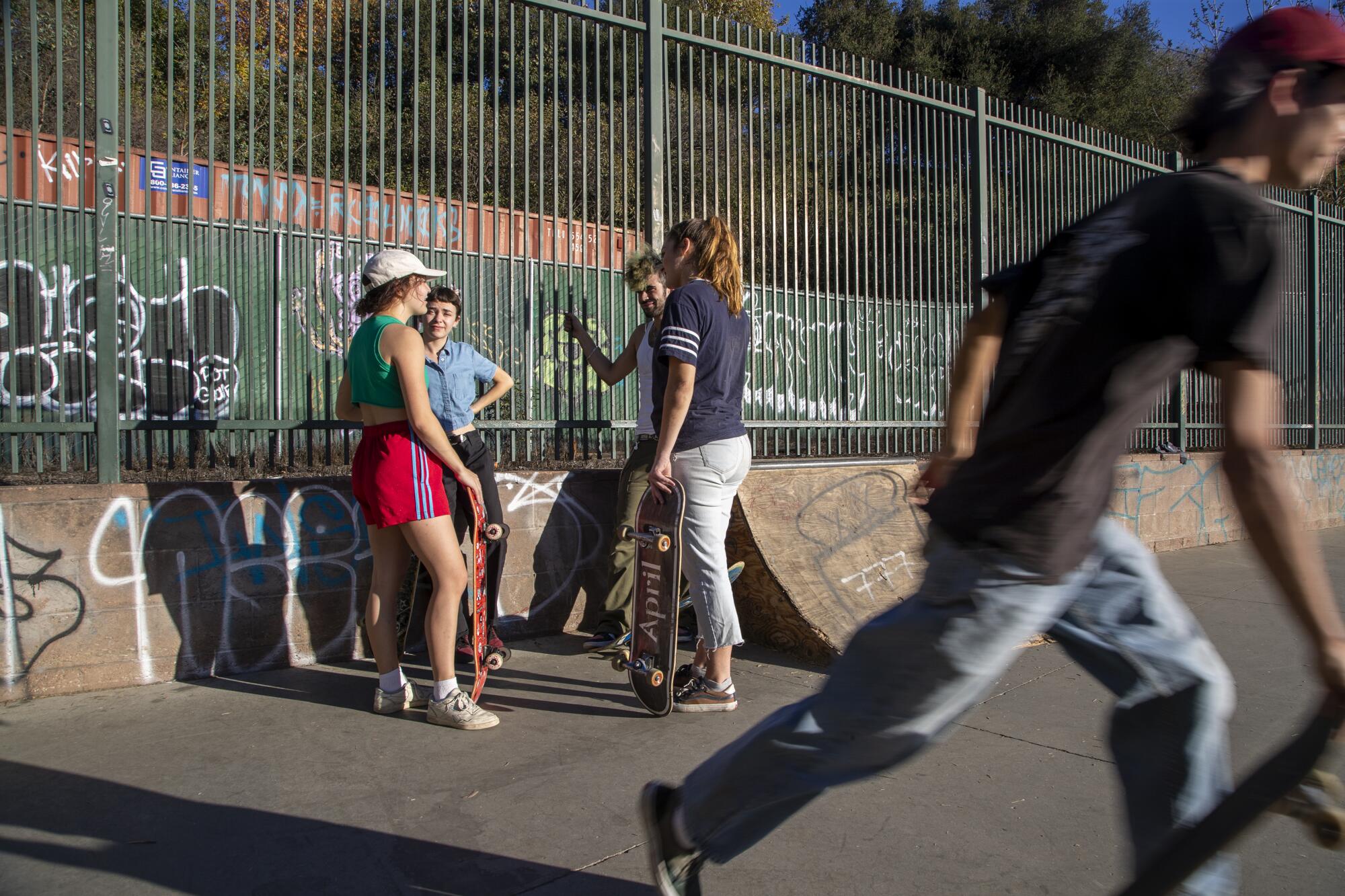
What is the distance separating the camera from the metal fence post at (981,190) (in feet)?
24.0

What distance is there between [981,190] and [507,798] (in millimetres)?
6073

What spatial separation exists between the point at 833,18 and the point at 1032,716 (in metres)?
24.8

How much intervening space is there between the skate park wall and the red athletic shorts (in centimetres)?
85

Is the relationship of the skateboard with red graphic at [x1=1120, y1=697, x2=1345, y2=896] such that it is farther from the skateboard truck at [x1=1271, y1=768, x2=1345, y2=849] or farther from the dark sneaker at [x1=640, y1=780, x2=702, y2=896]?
the dark sneaker at [x1=640, y1=780, x2=702, y2=896]

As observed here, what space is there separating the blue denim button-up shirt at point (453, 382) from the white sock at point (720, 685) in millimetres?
1640

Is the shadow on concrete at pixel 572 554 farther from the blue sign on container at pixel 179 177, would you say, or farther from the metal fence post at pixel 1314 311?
the metal fence post at pixel 1314 311

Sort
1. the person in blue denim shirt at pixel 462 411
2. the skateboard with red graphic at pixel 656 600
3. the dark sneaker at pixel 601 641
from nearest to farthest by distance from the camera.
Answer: the skateboard with red graphic at pixel 656 600 < the person in blue denim shirt at pixel 462 411 < the dark sneaker at pixel 601 641

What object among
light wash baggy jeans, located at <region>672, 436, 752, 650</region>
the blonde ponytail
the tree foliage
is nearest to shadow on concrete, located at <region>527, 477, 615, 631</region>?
light wash baggy jeans, located at <region>672, 436, 752, 650</region>

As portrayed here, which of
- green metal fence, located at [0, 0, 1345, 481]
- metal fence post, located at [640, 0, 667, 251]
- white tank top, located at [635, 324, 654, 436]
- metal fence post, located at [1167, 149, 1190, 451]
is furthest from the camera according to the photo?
metal fence post, located at [1167, 149, 1190, 451]

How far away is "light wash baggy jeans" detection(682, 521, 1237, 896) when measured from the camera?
167cm

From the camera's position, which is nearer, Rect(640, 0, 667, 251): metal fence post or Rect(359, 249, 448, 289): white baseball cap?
Rect(359, 249, 448, 289): white baseball cap

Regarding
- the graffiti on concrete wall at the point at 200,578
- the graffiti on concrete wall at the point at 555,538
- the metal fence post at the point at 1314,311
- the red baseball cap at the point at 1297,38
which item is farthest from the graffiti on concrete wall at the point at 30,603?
the metal fence post at the point at 1314,311

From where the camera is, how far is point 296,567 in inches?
165

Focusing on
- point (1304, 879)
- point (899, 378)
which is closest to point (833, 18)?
point (899, 378)
